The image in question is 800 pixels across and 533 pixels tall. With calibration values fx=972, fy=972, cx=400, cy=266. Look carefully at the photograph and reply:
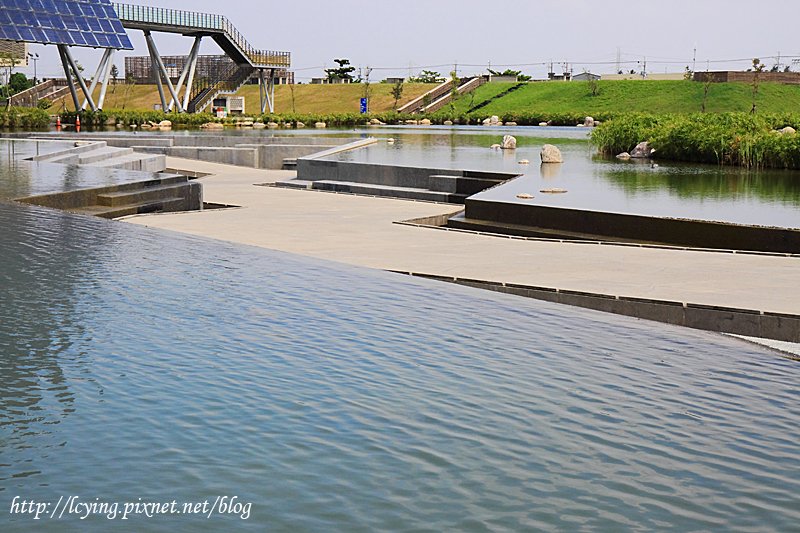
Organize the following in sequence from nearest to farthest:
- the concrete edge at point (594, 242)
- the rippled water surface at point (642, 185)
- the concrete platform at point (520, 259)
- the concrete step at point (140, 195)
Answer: the concrete platform at point (520, 259) → the concrete edge at point (594, 242) → the rippled water surface at point (642, 185) → the concrete step at point (140, 195)

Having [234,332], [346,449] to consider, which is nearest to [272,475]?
[346,449]

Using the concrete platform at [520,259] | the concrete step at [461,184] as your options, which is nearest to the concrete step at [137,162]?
the concrete platform at [520,259]

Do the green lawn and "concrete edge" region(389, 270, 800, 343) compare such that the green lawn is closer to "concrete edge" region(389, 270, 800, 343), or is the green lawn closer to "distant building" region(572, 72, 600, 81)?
"distant building" region(572, 72, 600, 81)

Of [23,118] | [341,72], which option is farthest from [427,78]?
[23,118]

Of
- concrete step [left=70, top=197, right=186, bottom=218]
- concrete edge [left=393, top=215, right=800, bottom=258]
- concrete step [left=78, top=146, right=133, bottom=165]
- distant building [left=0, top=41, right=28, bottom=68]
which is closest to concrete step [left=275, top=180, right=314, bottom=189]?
concrete step [left=78, top=146, right=133, bottom=165]

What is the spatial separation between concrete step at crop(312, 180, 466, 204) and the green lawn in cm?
5083

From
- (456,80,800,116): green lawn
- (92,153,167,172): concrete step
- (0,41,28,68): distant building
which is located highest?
(0,41,28,68): distant building

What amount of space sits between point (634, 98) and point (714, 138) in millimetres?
58409

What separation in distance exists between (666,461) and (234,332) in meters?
3.34

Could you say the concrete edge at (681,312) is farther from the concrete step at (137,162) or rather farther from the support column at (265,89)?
the support column at (265,89)

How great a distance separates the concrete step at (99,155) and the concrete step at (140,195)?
5279mm

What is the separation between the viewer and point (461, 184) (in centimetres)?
1991

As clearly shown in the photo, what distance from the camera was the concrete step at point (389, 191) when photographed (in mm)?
19859

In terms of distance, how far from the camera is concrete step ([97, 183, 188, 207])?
14.3 meters
